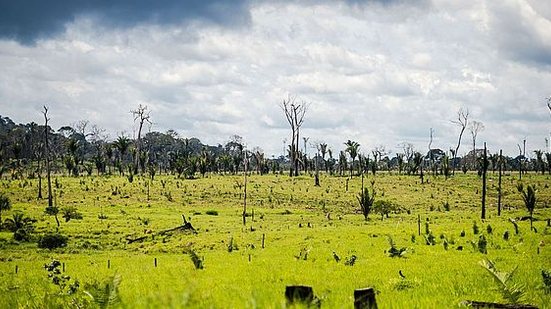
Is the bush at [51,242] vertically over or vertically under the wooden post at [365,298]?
under

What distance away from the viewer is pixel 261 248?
29.7 meters

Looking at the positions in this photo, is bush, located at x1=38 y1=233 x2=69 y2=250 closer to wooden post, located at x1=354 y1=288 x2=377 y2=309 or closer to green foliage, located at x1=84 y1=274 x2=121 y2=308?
green foliage, located at x1=84 y1=274 x2=121 y2=308

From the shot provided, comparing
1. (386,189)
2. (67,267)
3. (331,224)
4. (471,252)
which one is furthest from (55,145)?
(471,252)

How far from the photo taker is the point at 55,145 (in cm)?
13450

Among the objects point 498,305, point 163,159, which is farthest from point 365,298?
point 163,159

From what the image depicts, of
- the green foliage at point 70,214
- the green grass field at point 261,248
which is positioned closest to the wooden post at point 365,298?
the green grass field at point 261,248

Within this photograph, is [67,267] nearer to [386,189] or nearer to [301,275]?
[301,275]

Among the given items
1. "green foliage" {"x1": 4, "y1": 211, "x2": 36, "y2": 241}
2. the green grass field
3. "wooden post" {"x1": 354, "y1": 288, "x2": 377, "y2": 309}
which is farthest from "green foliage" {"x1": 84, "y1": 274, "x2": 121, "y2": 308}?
"green foliage" {"x1": 4, "y1": 211, "x2": 36, "y2": 241}

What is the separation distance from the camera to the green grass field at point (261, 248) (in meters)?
9.55

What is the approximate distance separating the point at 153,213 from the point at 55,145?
311ft

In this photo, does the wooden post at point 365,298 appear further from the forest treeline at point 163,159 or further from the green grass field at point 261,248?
the forest treeline at point 163,159

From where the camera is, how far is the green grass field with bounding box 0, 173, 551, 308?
376 inches

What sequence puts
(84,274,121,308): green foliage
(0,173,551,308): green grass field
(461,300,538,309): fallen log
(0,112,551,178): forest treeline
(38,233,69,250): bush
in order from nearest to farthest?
1. (84,274,121,308): green foliage
2. (461,300,538,309): fallen log
3. (0,173,551,308): green grass field
4. (38,233,69,250): bush
5. (0,112,551,178): forest treeline

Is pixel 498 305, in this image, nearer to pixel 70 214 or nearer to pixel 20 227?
pixel 20 227
